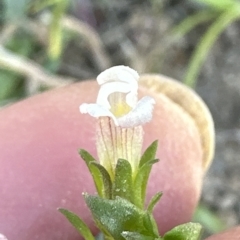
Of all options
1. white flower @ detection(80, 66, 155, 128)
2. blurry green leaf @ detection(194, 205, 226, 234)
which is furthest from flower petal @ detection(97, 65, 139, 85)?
blurry green leaf @ detection(194, 205, 226, 234)

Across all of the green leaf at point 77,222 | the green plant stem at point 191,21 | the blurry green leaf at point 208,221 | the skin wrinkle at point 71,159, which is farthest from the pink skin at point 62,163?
the green plant stem at point 191,21

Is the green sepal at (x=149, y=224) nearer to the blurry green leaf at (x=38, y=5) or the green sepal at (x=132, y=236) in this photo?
the green sepal at (x=132, y=236)

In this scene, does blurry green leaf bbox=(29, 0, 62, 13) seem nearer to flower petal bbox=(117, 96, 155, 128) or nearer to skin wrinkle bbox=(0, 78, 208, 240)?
skin wrinkle bbox=(0, 78, 208, 240)

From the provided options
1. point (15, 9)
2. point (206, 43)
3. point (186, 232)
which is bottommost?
point (186, 232)

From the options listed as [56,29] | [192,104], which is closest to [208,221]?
[192,104]

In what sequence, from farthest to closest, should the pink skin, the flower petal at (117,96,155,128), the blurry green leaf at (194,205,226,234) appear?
the blurry green leaf at (194,205,226,234), the pink skin, the flower petal at (117,96,155,128)

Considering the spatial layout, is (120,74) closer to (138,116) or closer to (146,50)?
(138,116)

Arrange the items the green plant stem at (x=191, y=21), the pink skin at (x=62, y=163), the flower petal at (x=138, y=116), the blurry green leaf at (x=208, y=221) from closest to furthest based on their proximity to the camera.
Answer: the flower petal at (x=138, y=116) < the pink skin at (x=62, y=163) < the blurry green leaf at (x=208, y=221) < the green plant stem at (x=191, y=21)
